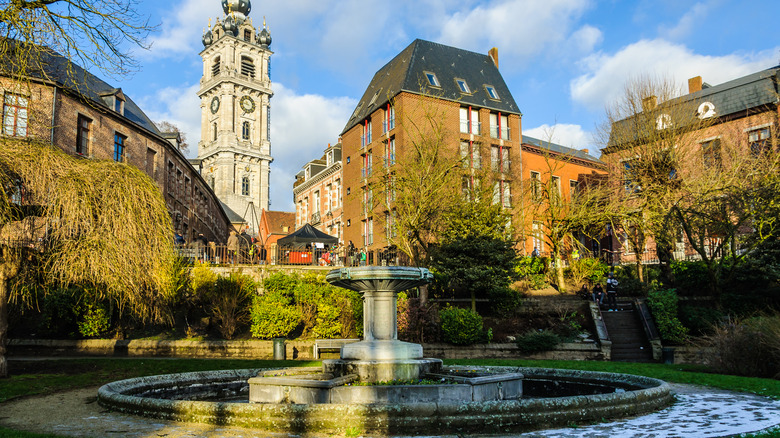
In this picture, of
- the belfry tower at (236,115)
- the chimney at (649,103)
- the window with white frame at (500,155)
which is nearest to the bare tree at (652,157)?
the chimney at (649,103)

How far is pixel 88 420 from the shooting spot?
296 inches

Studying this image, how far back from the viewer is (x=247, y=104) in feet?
298

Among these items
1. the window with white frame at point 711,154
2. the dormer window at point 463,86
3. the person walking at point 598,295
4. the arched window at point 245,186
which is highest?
the arched window at point 245,186

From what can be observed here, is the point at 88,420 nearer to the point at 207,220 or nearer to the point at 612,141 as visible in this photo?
the point at 612,141

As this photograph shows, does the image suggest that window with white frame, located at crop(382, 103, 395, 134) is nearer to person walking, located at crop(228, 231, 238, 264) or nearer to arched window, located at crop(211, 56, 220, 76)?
person walking, located at crop(228, 231, 238, 264)

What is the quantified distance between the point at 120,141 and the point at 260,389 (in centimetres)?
2491

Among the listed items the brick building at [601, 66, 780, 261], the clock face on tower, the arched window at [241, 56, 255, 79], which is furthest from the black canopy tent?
the arched window at [241, 56, 255, 79]

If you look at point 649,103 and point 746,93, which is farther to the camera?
point 746,93

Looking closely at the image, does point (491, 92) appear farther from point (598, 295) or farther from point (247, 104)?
point (247, 104)

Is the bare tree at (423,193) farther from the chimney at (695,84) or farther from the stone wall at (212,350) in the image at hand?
the chimney at (695,84)

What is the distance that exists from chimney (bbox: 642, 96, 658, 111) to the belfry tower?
221 ft

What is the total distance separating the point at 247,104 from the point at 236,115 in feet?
10.2

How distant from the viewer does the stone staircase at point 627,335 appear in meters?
20.1

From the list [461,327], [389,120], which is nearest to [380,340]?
[461,327]
